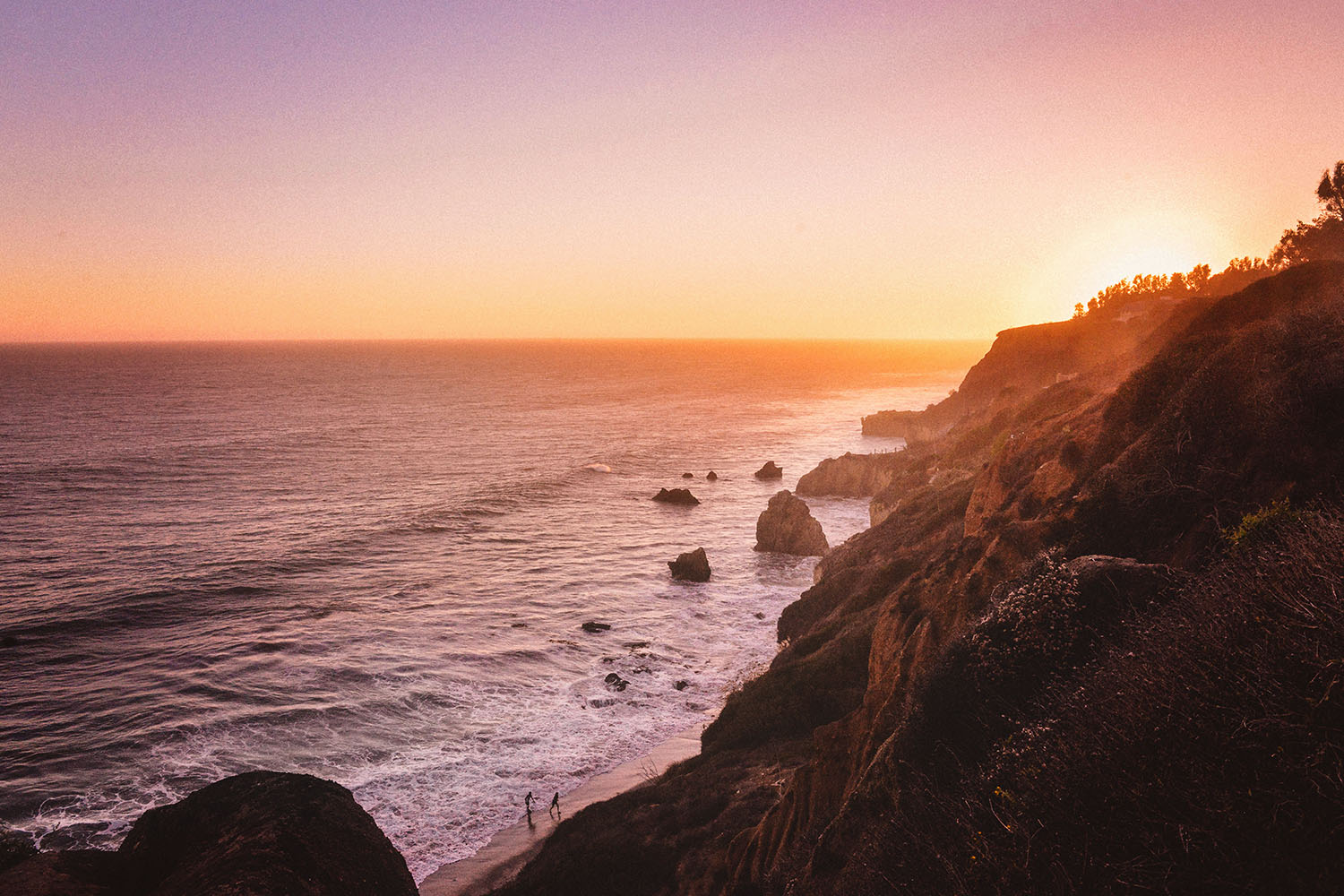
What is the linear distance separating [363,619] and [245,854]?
2706 centimetres

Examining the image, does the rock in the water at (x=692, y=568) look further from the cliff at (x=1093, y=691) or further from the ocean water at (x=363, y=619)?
the cliff at (x=1093, y=691)

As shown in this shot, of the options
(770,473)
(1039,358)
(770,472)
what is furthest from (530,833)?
(1039,358)

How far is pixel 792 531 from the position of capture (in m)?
50.2

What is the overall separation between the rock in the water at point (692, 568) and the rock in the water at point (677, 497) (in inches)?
807

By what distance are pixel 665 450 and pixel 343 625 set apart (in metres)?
62.3

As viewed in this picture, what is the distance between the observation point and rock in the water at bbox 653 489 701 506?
65812 mm

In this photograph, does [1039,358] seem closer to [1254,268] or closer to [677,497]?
[1254,268]

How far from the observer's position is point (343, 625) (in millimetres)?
36031

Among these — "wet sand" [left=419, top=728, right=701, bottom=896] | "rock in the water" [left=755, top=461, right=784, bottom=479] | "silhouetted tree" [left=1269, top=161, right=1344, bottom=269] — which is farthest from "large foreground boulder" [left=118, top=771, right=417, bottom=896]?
"rock in the water" [left=755, top=461, right=784, bottom=479]

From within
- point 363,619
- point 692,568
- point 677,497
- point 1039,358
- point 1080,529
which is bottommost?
point 363,619

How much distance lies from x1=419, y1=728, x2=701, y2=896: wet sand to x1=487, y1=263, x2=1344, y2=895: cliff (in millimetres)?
1630

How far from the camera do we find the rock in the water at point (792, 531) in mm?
49812

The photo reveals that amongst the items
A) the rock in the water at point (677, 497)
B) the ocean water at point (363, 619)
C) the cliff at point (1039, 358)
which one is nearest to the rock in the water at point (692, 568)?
the ocean water at point (363, 619)

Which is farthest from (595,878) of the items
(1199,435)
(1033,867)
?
(1199,435)
